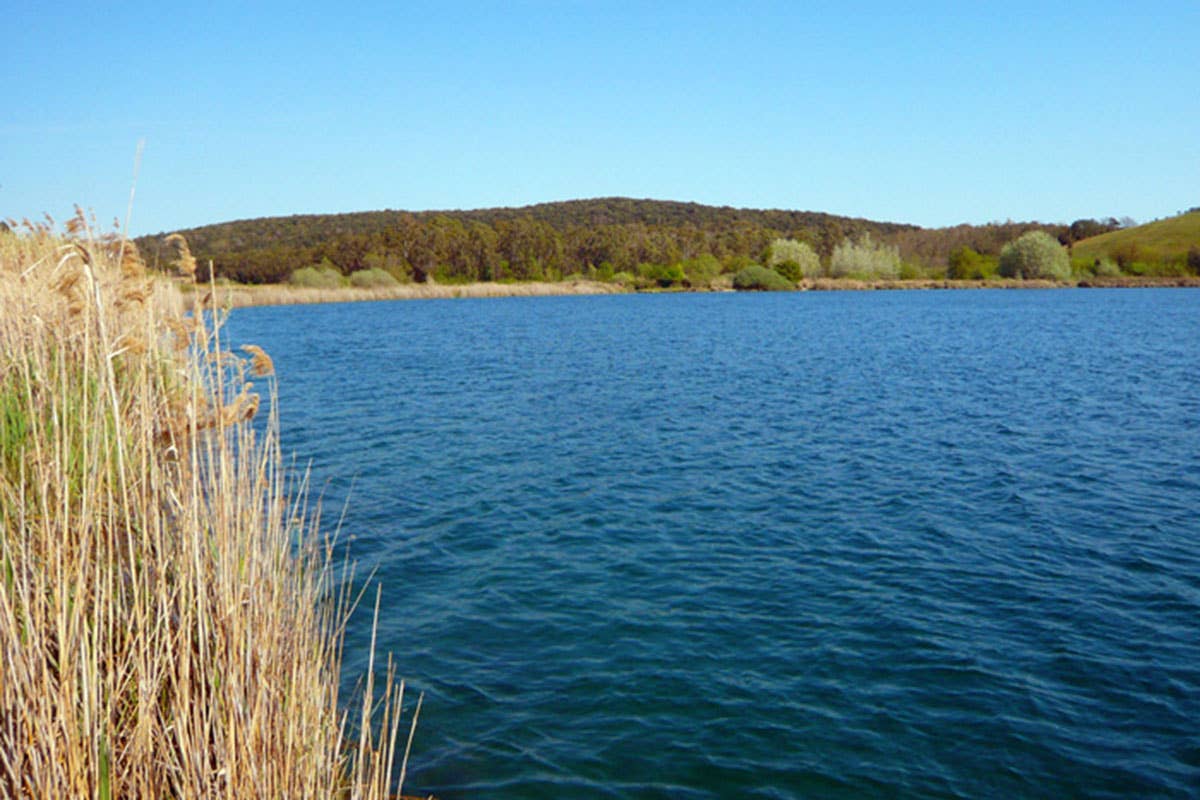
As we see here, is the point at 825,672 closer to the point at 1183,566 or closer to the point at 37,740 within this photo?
the point at 1183,566

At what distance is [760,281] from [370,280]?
37.0 metres

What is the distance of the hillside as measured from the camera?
8606 cm

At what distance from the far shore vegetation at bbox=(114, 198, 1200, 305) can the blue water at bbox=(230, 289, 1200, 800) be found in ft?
167

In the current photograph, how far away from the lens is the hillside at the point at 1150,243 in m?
86.1

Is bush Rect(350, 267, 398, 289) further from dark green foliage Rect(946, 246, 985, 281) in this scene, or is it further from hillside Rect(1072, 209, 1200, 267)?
hillside Rect(1072, 209, 1200, 267)

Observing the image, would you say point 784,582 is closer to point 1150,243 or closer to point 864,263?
point 864,263

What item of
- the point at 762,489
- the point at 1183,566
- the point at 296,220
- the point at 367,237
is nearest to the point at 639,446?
the point at 762,489

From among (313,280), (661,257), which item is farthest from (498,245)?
(313,280)

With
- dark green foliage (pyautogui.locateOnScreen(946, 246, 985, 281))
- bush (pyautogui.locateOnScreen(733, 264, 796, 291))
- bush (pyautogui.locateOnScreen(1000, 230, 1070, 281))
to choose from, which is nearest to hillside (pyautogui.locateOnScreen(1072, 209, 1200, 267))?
bush (pyautogui.locateOnScreen(1000, 230, 1070, 281))

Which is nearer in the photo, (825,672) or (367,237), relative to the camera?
(825,672)

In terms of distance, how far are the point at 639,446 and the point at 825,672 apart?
756cm

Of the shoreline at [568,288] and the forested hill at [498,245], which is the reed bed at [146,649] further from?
the forested hill at [498,245]

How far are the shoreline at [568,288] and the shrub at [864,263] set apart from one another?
8.47ft

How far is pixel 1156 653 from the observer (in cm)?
629
